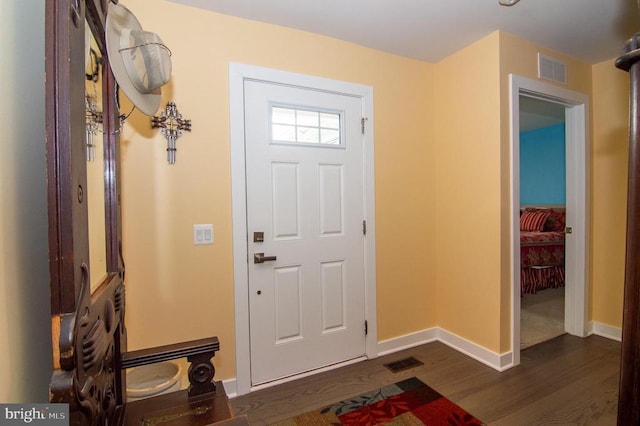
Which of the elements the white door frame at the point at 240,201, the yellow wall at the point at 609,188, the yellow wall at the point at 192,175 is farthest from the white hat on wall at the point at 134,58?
the yellow wall at the point at 609,188

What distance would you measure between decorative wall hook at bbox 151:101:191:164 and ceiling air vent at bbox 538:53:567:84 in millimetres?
2707

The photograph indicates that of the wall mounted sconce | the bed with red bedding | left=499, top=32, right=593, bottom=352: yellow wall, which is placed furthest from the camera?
the bed with red bedding

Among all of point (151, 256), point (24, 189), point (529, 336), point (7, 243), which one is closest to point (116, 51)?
point (24, 189)

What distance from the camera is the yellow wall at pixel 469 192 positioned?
2.24 meters

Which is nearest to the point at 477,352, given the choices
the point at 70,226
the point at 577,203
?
the point at 577,203

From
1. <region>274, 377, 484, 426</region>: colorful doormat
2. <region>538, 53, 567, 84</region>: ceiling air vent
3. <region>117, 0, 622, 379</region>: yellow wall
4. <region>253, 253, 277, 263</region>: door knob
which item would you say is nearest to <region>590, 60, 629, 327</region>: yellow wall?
<region>117, 0, 622, 379</region>: yellow wall

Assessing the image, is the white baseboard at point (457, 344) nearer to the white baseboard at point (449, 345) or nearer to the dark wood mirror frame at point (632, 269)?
the white baseboard at point (449, 345)

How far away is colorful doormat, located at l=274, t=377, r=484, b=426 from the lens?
1717 mm

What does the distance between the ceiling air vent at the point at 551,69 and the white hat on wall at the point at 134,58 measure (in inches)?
107

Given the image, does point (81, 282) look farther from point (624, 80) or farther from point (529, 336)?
point (624, 80)

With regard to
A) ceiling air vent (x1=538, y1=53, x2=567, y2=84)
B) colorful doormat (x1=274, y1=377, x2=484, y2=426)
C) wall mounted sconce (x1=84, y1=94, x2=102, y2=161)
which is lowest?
colorful doormat (x1=274, y1=377, x2=484, y2=426)

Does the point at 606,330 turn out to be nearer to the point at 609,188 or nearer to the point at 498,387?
the point at 609,188

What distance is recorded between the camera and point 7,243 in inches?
25.3

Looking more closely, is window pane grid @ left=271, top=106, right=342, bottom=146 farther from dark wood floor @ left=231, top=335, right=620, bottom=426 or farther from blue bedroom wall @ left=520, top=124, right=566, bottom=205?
blue bedroom wall @ left=520, top=124, right=566, bottom=205
